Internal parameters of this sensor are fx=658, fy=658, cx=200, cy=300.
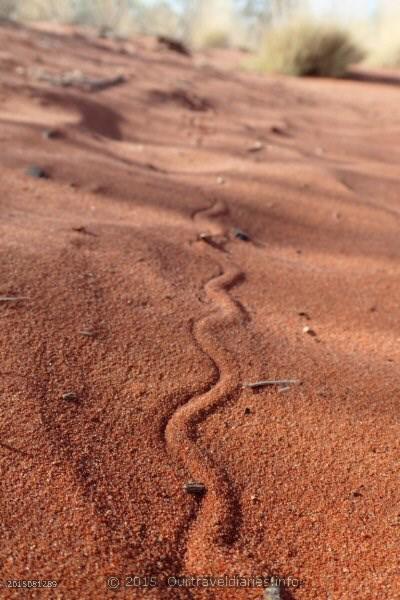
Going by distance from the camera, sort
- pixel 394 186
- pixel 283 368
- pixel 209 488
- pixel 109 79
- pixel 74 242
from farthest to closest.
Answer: pixel 109 79 < pixel 394 186 < pixel 74 242 < pixel 283 368 < pixel 209 488

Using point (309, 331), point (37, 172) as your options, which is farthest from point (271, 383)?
point (37, 172)

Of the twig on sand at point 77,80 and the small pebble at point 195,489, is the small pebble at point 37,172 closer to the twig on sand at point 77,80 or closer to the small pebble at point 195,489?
the small pebble at point 195,489

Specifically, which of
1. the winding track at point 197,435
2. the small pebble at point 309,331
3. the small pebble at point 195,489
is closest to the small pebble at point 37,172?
the winding track at point 197,435

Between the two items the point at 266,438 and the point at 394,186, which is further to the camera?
the point at 394,186

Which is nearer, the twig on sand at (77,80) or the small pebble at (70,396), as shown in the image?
the small pebble at (70,396)

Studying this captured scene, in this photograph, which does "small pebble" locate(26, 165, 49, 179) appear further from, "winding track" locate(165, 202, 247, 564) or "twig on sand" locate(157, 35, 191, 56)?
"twig on sand" locate(157, 35, 191, 56)

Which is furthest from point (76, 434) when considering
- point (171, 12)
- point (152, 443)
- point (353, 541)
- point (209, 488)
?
point (171, 12)

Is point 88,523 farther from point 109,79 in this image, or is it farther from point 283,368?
point 109,79
